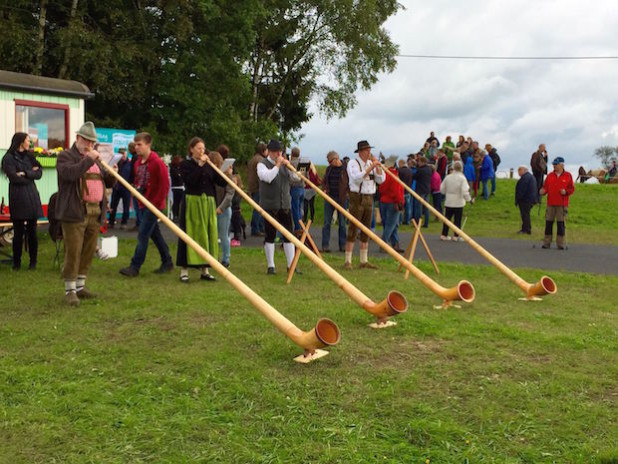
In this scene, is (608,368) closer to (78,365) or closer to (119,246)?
(78,365)

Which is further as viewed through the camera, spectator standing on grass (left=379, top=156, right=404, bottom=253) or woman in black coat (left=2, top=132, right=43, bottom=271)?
spectator standing on grass (left=379, top=156, right=404, bottom=253)

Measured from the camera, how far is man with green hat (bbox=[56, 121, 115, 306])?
7427 millimetres

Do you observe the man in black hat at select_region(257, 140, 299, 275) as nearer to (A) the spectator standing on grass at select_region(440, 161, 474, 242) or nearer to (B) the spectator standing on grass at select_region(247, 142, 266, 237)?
(B) the spectator standing on grass at select_region(247, 142, 266, 237)

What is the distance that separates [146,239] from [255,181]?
4666 millimetres

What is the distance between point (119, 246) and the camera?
535 inches

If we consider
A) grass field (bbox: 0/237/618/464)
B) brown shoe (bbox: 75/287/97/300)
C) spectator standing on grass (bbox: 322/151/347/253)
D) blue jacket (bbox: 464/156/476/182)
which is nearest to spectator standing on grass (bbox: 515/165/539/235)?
blue jacket (bbox: 464/156/476/182)

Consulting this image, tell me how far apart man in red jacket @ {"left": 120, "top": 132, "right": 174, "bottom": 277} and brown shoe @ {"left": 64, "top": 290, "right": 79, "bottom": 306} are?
2131 mm

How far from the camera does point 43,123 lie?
14305 millimetres

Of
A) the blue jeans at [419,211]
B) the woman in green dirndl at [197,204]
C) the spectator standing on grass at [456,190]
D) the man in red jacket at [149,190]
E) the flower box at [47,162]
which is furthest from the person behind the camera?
the blue jeans at [419,211]

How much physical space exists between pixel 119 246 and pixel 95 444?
32.9ft

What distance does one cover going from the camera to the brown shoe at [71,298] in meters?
7.71

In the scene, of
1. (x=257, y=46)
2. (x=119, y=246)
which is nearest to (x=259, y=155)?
(x=119, y=246)

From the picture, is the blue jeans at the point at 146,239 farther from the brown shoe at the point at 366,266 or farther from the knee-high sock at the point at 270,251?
the brown shoe at the point at 366,266

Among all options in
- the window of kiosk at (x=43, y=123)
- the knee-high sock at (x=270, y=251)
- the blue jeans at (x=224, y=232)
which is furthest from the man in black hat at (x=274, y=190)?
the window of kiosk at (x=43, y=123)
